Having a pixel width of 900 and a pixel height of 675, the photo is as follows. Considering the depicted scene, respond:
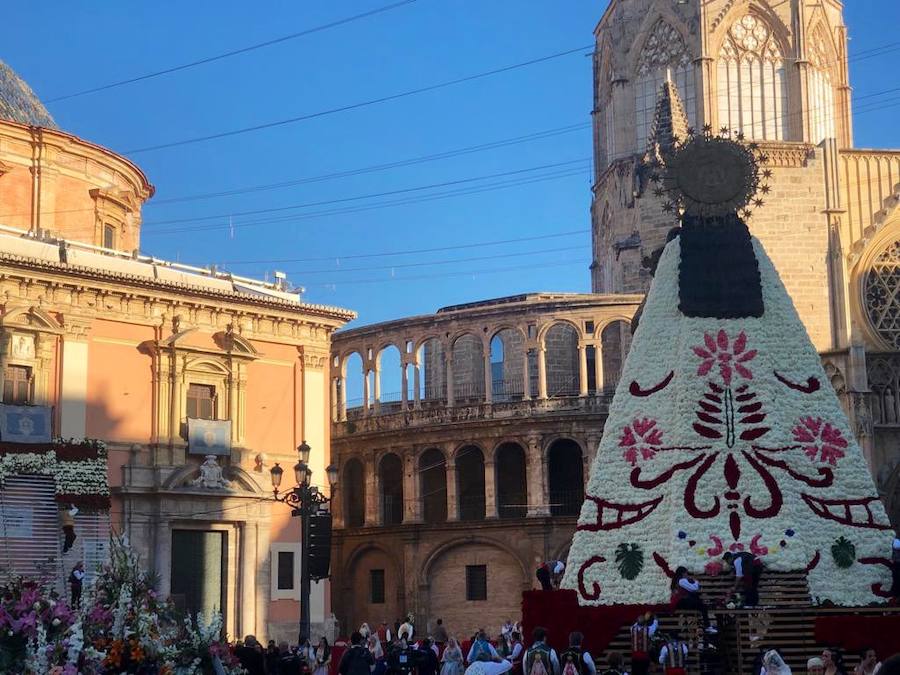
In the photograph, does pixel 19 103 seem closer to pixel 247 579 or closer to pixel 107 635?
pixel 247 579

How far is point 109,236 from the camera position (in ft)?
121

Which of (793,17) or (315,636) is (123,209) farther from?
(793,17)

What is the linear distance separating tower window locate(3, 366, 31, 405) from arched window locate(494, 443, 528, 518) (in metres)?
17.0

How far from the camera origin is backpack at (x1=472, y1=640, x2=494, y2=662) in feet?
54.4

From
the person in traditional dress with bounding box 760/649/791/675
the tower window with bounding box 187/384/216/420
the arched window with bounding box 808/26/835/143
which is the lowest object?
the person in traditional dress with bounding box 760/649/791/675

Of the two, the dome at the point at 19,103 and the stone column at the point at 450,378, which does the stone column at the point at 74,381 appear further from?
the stone column at the point at 450,378

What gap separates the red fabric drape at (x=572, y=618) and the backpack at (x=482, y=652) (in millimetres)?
852

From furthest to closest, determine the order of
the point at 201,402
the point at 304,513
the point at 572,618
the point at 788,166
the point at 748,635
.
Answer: the point at 788,166
the point at 201,402
the point at 304,513
the point at 572,618
the point at 748,635

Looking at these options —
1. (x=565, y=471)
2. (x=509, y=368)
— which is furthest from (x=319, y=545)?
(x=509, y=368)

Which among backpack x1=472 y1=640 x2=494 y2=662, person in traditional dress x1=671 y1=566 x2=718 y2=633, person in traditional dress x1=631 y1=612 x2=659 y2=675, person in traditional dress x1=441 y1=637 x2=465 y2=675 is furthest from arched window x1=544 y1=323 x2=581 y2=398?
person in traditional dress x1=631 y1=612 x2=659 y2=675

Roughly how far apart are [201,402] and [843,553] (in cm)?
1799

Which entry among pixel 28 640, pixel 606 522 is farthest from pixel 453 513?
pixel 28 640

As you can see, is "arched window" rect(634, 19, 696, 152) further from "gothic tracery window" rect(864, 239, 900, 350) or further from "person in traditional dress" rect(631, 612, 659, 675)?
"person in traditional dress" rect(631, 612, 659, 675)

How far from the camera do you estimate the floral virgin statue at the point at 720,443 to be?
20328mm
